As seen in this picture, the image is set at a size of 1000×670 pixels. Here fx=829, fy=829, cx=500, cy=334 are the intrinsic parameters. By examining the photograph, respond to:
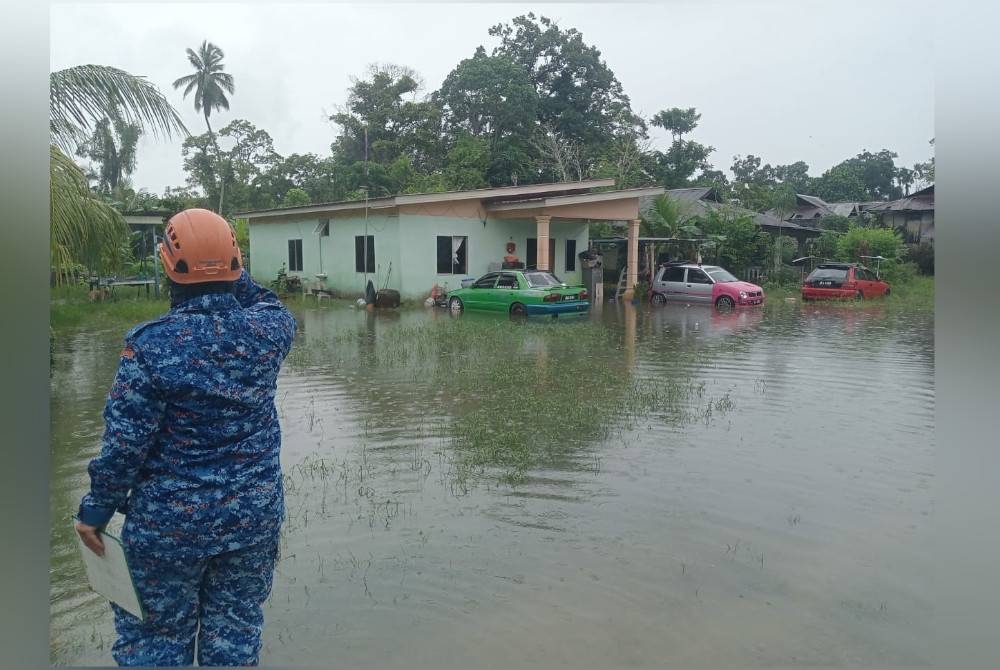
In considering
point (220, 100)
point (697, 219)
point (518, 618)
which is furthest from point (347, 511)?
point (220, 100)

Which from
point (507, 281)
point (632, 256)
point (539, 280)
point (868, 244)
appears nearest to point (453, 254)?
point (507, 281)

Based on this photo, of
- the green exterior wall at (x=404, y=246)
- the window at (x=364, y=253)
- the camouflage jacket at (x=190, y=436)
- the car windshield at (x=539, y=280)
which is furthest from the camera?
the window at (x=364, y=253)

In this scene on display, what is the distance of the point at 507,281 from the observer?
779 inches

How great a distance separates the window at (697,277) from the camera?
23.3 metres

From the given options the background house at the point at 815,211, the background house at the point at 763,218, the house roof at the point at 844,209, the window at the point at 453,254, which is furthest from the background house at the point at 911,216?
the window at the point at 453,254

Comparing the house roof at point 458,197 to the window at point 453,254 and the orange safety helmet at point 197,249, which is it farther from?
the orange safety helmet at point 197,249

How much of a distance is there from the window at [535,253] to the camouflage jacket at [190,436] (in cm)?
2303

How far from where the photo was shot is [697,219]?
100ft

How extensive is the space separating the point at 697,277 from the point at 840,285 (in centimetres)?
537

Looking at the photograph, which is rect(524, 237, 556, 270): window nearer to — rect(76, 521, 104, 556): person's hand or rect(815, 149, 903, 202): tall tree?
rect(76, 521, 104, 556): person's hand

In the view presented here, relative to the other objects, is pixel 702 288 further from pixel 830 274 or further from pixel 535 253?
pixel 535 253

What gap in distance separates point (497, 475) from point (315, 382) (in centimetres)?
489

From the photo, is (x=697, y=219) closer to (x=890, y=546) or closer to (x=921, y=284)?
(x=921, y=284)

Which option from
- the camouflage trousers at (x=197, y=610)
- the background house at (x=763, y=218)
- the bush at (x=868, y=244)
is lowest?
the camouflage trousers at (x=197, y=610)
